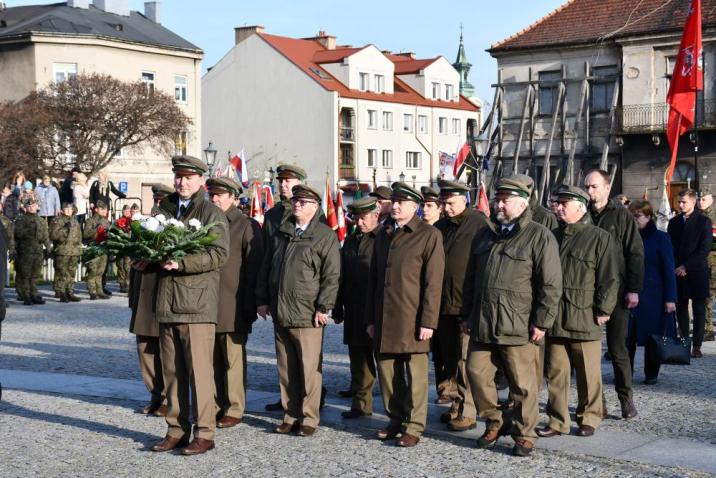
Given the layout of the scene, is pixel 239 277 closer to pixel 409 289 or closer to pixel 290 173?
pixel 290 173

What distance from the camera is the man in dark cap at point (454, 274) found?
32.1 feet

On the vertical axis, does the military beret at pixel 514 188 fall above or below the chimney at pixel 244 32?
below

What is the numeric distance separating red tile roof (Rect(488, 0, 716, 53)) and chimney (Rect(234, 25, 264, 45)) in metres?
38.2

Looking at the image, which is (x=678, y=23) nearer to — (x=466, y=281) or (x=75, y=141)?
(x=75, y=141)

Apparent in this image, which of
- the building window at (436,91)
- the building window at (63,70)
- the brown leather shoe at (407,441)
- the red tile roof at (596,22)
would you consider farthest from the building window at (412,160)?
the brown leather shoe at (407,441)

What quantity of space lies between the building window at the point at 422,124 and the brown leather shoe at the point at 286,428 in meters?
74.0

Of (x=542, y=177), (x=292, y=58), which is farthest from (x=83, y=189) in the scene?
(x=292, y=58)

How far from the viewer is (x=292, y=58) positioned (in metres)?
75.7

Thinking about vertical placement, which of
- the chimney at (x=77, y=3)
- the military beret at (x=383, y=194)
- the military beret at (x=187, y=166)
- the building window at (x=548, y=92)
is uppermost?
the chimney at (x=77, y=3)

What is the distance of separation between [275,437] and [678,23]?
31454 millimetres

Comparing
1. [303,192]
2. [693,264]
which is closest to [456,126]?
[693,264]

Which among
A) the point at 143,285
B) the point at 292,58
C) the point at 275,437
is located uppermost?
the point at 292,58

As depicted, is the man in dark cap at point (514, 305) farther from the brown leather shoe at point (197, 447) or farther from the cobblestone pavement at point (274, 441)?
the brown leather shoe at point (197, 447)

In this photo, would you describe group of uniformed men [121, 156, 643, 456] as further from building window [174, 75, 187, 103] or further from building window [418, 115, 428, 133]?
building window [418, 115, 428, 133]
